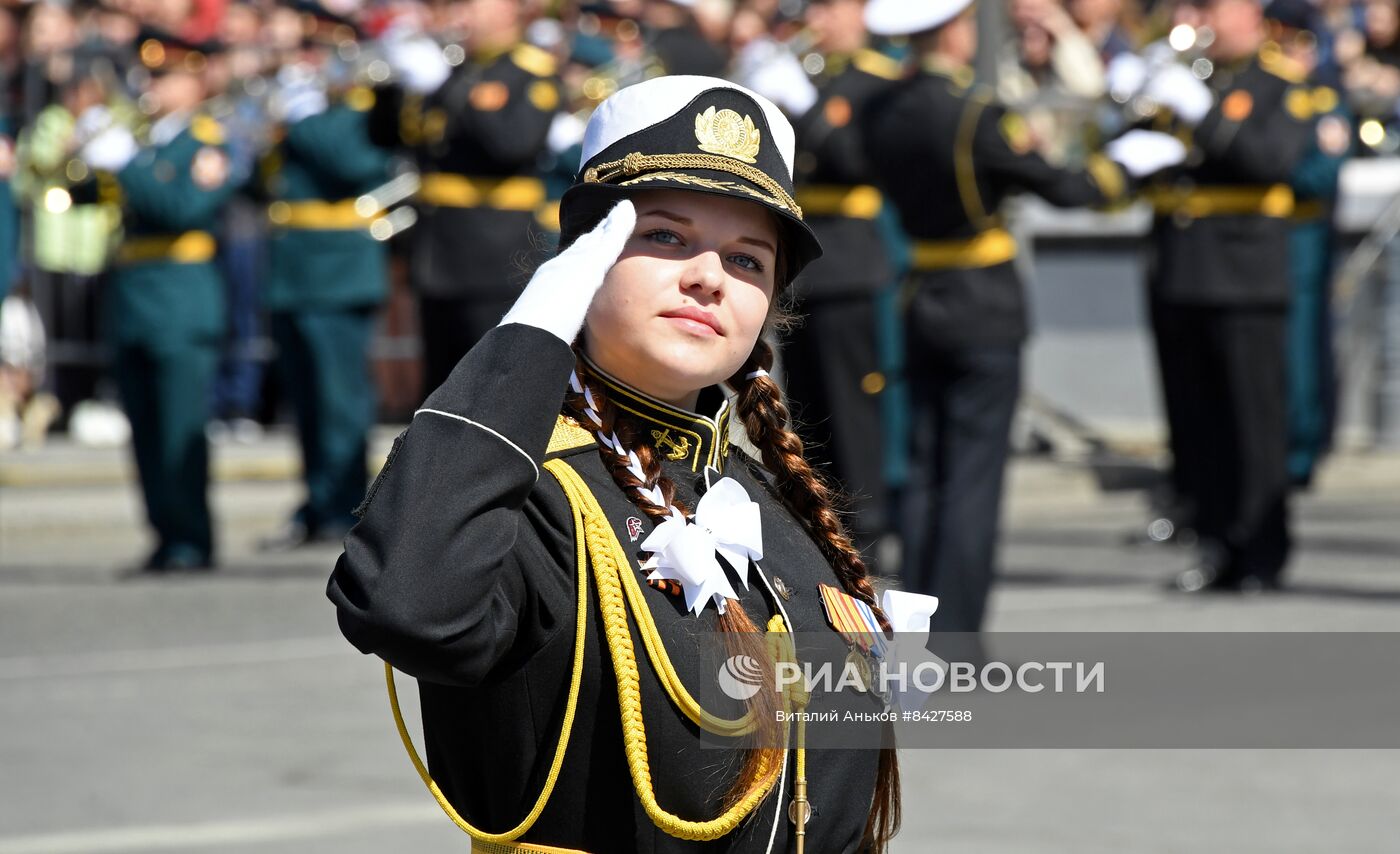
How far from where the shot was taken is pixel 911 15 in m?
7.80

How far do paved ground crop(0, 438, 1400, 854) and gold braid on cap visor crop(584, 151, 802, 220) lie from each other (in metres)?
3.15

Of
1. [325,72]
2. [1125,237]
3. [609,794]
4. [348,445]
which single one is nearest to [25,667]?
[348,445]

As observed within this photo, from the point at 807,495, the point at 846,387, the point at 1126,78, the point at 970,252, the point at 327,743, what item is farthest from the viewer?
the point at 1126,78

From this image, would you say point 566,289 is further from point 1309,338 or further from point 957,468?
point 1309,338

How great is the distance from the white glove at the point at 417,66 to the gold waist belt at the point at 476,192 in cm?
46

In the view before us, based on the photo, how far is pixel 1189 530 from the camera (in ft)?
36.1

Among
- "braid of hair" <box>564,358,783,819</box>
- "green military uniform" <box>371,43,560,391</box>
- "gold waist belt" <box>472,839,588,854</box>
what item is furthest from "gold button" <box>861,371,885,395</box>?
"gold waist belt" <box>472,839,588,854</box>

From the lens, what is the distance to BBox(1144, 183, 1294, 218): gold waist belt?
31.0ft

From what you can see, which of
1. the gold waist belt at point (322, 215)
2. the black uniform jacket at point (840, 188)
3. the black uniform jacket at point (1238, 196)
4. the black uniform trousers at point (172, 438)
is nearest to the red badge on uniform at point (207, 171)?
the black uniform trousers at point (172, 438)

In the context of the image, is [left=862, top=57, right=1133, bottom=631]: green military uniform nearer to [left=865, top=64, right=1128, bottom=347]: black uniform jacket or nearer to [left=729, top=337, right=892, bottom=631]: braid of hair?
[left=865, top=64, right=1128, bottom=347]: black uniform jacket

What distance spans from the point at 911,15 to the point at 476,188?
3.07m

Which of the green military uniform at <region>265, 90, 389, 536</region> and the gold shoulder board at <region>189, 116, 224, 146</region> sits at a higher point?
the gold shoulder board at <region>189, 116, 224, 146</region>

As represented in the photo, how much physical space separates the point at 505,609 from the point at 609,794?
0.26 meters

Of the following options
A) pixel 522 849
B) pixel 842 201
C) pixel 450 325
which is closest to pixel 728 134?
pixel 522 849
